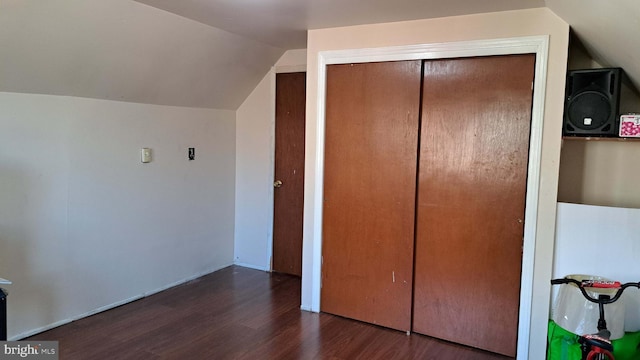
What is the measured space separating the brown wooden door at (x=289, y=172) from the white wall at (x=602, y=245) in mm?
2434

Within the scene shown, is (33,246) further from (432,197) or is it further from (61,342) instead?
(432,197)

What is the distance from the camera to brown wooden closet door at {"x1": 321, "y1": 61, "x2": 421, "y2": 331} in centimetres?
329

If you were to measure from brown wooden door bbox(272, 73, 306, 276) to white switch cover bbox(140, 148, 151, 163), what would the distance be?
1.29 metres

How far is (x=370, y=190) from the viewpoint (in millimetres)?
3434

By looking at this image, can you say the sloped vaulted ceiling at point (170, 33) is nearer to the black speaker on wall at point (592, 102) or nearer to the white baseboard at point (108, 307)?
the black speaker on wall at point (592, 102)

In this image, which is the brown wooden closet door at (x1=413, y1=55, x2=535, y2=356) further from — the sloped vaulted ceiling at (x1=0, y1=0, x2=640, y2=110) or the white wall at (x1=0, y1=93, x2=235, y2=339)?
the white wall at (x1=0, y1=93, x2=235, y2=339)

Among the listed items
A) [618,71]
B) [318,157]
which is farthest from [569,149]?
[318,157]

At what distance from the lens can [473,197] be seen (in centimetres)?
308

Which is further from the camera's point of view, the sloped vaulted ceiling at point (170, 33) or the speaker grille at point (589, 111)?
the speaker grille at point (589, 111)

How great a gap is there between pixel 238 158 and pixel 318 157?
157 cm

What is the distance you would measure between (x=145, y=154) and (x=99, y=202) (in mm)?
567

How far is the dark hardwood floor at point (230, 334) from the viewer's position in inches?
118

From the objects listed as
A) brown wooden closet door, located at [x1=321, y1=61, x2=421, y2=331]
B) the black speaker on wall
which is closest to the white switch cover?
brown wooden closet door, located at [x1=321, y1=61, x2=421, y2=331]

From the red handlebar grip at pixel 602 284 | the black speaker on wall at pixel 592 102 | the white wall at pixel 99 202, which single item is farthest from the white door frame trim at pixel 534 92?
the white wall at pixel 99 202
